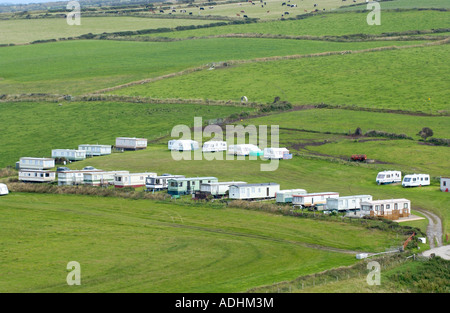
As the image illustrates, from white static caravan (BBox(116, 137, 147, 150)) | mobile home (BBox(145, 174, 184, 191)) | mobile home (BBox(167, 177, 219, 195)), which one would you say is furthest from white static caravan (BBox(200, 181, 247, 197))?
white static caravan (BBox(116, 137, 147, 150))

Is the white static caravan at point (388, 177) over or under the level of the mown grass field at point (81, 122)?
under

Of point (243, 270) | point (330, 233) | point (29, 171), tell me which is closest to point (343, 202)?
point (330, 233)

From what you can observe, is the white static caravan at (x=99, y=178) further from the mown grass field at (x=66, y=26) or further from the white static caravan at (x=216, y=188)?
the mown grass field at (x=66, y=26)

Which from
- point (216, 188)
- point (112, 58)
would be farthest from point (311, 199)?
point (112, 58)

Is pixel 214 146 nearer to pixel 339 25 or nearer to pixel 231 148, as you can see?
pixel 231 148

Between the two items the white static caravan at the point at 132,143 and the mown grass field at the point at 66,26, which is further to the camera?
the mown grass field at the point at 66,26

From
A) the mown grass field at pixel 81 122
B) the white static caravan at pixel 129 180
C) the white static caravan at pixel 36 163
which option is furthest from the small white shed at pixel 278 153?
the white static caravan at pixel 36 163
